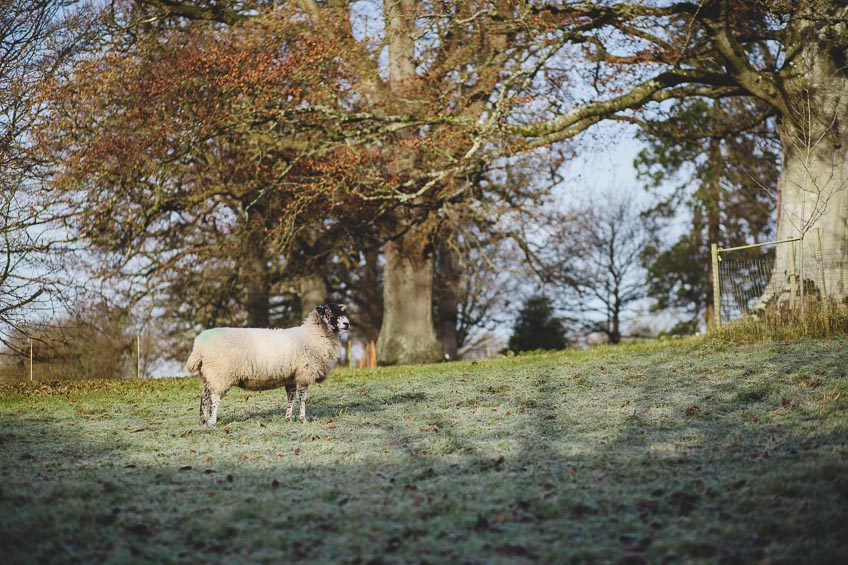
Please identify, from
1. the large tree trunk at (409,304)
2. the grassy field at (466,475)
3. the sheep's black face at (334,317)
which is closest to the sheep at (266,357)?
the sheep's black face at (334,317)

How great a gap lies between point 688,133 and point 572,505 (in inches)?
741

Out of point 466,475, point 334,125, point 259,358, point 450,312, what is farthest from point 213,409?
point 450,312

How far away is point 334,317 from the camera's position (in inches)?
423

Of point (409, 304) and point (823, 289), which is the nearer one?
point (823, 289)

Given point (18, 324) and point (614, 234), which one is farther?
point (614, 234)

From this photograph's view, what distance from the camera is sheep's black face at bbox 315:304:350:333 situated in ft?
34.9

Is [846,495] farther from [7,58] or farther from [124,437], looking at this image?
[7,58]

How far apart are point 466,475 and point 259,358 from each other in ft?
12.6

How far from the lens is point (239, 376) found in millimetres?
10188

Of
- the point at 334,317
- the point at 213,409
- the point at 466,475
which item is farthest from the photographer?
the point at 334,317

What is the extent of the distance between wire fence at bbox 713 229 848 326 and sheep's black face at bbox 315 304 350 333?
9.31 metres

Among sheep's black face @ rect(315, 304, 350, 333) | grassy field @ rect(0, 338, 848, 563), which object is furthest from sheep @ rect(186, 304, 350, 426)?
grassy field @ rect(0, 338, 848, 563)

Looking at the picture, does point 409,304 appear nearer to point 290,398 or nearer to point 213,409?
point 290,398

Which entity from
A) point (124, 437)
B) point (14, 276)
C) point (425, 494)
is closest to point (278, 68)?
point (14, 276)
